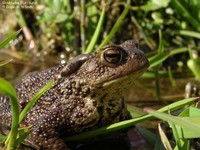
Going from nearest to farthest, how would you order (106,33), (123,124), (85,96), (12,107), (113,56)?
(12,107)
(123,124)
(113,56)
(85,96)
(106,33)

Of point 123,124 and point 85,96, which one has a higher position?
point 85,96

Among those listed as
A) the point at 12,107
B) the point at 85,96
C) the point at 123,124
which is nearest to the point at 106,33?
the point at 85,96

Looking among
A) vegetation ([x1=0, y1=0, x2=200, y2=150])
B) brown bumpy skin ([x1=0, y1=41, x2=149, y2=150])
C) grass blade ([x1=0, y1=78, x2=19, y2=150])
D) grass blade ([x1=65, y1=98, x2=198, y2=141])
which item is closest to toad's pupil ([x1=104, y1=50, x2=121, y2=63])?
brown bumpy skin ([x1=0, y1=41, x2=149, y2=150])

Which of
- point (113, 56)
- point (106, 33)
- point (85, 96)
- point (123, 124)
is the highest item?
point (106, 33)

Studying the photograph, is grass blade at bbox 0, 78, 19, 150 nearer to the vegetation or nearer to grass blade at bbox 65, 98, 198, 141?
grass blade at bbox 65, 98, 198, 141

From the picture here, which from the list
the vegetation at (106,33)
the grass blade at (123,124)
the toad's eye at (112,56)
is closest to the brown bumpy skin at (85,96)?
the toad's eye at (112,56)

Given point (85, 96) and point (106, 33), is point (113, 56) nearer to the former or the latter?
point (85, 96)

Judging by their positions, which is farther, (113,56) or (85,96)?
(85,96)
